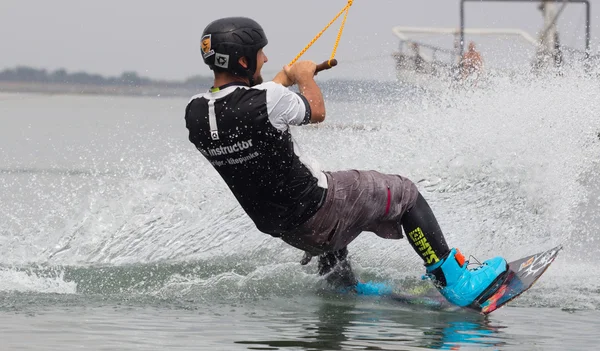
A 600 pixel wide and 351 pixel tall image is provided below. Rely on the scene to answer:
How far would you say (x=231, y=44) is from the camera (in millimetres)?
6633

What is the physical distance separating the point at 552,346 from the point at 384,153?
4.09m

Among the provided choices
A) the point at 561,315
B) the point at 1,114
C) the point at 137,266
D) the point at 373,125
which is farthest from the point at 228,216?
the point at 1,114

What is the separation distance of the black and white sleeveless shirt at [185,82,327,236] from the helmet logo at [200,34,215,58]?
20 cm

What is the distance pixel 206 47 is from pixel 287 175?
0.86 m

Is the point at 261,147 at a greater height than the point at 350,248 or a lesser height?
greater

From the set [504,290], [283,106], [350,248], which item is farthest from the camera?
[350,248]

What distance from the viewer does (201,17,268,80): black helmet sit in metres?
6.64

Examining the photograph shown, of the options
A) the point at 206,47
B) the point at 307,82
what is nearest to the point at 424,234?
the point at 307,82

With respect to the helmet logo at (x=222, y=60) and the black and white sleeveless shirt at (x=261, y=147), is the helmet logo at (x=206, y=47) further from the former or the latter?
the black and white sleeveless shirt at (x=261, y=147)

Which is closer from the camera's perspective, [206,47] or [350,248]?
[206,47]

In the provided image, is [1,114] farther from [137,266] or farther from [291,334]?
[291,334]

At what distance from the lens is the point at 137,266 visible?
864 centimetres

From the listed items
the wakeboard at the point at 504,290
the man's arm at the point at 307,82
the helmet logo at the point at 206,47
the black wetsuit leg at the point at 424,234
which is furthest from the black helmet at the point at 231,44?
the wakeboard at the point at 504,290

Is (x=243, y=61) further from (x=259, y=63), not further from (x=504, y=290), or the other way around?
(x=504, y=290)
